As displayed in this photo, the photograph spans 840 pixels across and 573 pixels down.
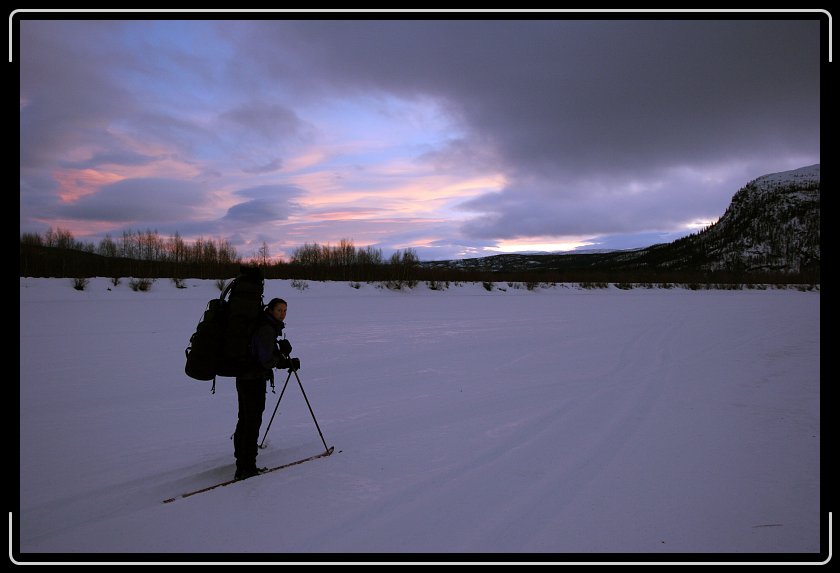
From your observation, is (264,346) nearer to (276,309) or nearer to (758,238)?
(276,309)

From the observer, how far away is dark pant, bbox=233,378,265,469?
4.08m

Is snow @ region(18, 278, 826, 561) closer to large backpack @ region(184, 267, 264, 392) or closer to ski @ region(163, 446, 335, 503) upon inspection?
ski @ region(163, 446, 335, 503)

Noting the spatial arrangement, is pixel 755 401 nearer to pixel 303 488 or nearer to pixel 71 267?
pixel 303 488

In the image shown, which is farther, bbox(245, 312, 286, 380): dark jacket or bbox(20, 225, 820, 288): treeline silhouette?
bbox(20, 225, 820, 288): treeline silhouette

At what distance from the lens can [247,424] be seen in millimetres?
4102

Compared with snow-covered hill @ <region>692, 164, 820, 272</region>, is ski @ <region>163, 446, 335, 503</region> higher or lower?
lower

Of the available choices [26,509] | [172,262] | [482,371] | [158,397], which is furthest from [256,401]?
[172,262]

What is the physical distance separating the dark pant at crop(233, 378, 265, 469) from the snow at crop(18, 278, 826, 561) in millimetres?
236

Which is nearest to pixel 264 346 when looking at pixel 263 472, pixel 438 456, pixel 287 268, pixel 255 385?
pixel 255 385

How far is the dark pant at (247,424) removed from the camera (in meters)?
4.08

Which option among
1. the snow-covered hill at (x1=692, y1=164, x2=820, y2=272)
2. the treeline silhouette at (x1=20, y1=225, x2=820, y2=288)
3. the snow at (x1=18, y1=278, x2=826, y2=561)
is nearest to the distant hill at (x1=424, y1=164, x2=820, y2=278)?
the snow-covered hill at (x1=692, y1=164, x2=820, y2=272)

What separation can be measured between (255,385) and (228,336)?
59 centimetres

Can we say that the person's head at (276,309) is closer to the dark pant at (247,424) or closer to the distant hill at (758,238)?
the dark pant at (247,424)

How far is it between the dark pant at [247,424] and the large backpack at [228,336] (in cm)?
18
